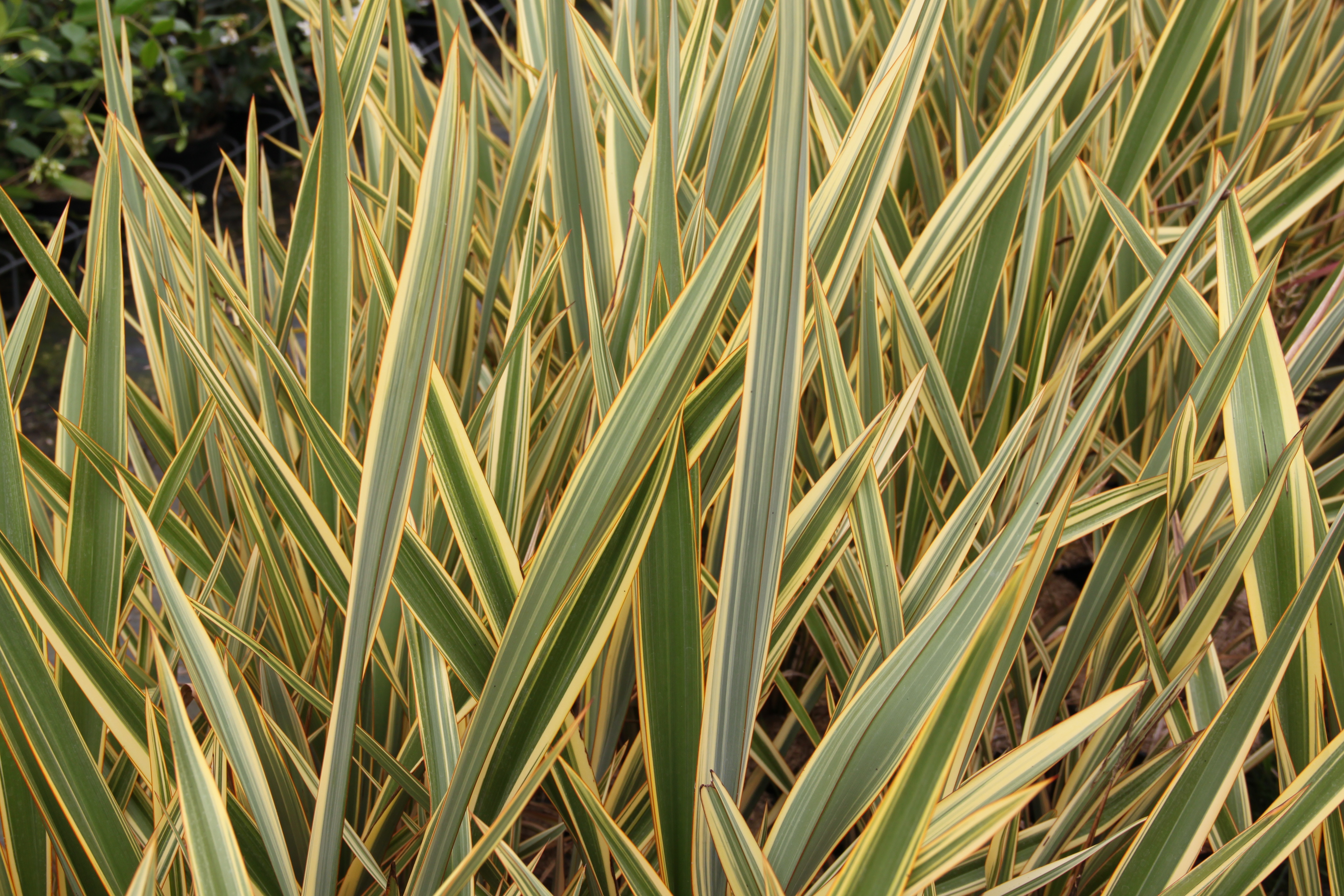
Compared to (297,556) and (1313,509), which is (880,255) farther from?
(297,556)

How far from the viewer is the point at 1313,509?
448 millimetres

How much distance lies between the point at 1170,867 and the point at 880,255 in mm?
353

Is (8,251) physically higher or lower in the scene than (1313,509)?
lower

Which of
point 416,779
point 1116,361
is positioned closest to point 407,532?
point 416,779

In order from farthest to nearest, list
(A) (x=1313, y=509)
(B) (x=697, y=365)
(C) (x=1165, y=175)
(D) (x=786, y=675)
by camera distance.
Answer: (C) (x=1165, y=175)
(D) (x=786, y=675)
(A) (x=1313, y=509)
(B) (x=697, y=365)

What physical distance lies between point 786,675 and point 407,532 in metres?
0.46

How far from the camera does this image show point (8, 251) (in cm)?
197

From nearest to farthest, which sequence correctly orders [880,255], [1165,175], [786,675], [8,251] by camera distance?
[880,255], [786,675], [1165,175], [8,251]

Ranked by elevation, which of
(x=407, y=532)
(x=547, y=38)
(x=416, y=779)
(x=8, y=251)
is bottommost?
(x=8, y=251)

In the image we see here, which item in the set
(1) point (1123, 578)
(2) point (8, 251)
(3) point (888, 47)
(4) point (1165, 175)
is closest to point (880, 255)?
(3) point (888, 47)

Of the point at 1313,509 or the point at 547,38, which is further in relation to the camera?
the point at 547,38

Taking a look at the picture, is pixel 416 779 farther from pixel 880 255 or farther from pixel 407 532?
pixel 880 255

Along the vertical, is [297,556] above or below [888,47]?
below

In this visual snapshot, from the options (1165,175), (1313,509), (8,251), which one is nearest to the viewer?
(1313,509)
